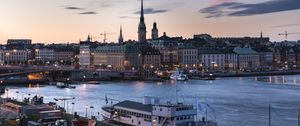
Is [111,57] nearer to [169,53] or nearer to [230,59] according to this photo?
[169,53]

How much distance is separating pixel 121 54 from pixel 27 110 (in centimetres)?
3749

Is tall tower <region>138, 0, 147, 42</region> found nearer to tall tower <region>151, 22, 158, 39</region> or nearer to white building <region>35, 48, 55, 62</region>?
tall tower <region>151, 22, 158, 39</region>

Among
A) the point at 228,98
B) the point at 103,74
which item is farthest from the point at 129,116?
the point at 103,74

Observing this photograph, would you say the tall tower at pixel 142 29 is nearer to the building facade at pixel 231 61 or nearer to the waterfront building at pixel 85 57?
the waterfront building at pixel 85 57

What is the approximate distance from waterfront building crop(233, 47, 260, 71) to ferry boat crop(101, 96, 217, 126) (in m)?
44.1

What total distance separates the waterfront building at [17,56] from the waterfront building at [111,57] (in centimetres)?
1071

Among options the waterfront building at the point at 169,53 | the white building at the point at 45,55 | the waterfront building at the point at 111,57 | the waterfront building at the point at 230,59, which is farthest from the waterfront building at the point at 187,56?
the white building at the point at 45,55

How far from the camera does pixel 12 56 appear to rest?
6359 cm

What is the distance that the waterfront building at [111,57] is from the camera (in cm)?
5244

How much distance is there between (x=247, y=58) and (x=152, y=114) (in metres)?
48.2

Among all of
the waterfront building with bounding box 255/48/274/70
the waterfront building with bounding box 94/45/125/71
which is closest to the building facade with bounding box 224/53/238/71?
the waterfront building with bounding box 255/48/274/70

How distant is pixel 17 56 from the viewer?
6438 cm

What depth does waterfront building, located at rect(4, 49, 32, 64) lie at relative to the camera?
206ft

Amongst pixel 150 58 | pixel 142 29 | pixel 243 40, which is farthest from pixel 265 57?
pixel 150 58
